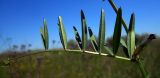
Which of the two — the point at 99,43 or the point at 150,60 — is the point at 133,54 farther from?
the point at 150,60

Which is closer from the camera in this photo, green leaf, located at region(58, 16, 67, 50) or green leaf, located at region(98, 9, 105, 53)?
green leaf, located at region(98, 9, 105, 53)

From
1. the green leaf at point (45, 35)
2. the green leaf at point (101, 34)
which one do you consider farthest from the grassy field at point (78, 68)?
the green leaf at point (101, 34)

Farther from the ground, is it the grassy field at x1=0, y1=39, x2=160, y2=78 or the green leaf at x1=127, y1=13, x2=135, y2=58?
the green leaf at x1=127, y1=13, x2=135, y2=58

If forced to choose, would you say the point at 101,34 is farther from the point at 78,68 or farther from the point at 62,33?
the point at 78,68

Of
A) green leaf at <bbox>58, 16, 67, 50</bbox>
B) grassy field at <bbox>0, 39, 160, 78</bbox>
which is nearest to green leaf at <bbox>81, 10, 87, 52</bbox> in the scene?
green leaf at <bbox>58, 16, 67, 50</bbox>

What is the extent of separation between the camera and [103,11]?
0.93 meters

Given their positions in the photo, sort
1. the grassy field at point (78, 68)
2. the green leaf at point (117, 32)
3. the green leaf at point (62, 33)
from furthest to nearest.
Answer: the grassy field at point (78, 68) → the green leaf at point (62, 33) → the green leaf at point (117, 32)

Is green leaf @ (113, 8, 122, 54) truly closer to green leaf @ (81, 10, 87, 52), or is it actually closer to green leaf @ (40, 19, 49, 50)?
green leaf @ (81, 10, 87, 52)

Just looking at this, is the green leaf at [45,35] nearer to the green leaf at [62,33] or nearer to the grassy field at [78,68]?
the green leaf at [62,33]

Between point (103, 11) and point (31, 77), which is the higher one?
point (103, 11)

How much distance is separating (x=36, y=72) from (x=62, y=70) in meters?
0.49

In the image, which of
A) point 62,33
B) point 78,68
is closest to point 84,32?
point 62,33

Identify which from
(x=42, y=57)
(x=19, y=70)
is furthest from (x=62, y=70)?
(x=42, y=57)

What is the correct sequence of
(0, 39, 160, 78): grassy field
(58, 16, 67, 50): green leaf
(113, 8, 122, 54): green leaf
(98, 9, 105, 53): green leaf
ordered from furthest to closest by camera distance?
1. (0, 39, 160, 78): grassy field
2. (58, 16, 67, 50): green leaf
3. (98, 9, 105, 53): green leaf
4. (113, 8, 122, 54): green leaf
